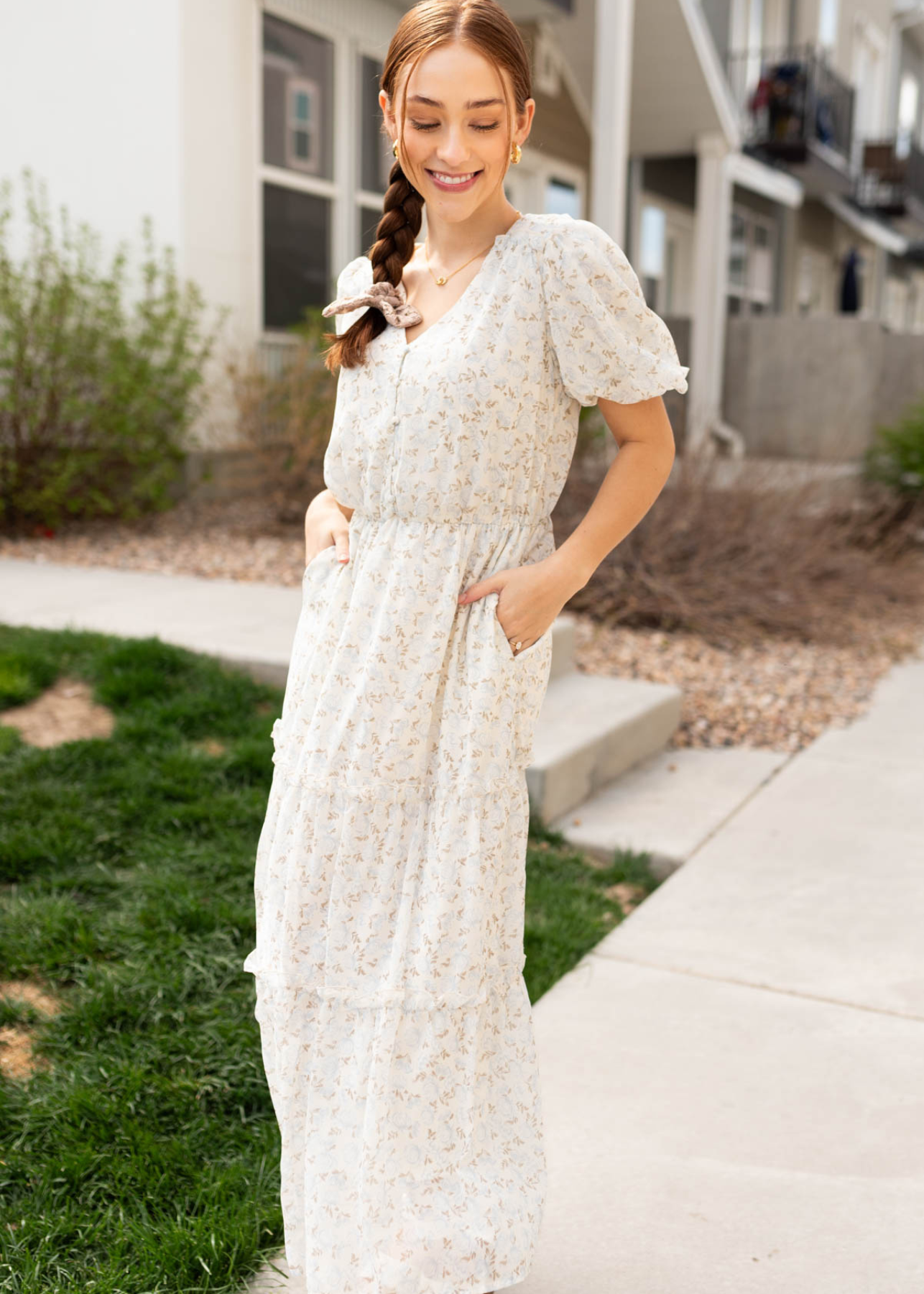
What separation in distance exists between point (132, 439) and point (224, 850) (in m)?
4.48

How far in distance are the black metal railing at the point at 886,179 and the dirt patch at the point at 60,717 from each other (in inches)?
678

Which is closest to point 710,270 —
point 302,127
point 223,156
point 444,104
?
point 302,127

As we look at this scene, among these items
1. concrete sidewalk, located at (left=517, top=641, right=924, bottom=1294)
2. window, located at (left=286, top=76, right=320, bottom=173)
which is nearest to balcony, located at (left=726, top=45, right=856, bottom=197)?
window, located at (left=286, top=76, right=320, bottom=173)

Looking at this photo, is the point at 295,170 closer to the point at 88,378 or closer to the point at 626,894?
the point at 88,378

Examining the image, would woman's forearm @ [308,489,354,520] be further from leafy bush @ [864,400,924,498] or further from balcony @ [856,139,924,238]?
balcony @ [856,139,924,238]

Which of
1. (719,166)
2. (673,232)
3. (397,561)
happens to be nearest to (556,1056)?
(397,561)

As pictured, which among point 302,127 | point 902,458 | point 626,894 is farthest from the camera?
point 902,458

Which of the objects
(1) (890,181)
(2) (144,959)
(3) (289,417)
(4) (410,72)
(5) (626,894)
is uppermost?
(1) (890,181)

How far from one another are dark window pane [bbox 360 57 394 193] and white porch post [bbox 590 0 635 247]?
1.55 metres

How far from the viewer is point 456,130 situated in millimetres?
1592

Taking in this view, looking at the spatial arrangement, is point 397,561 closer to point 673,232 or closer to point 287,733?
point 287,733

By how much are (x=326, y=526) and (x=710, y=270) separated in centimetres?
1152

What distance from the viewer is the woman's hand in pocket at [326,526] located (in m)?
1.84

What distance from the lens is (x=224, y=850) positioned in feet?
11.4
